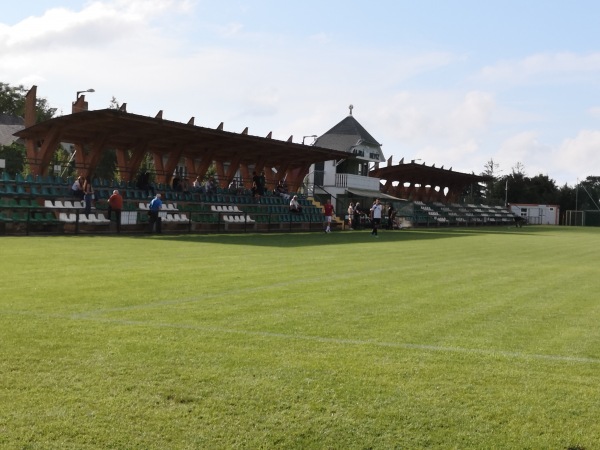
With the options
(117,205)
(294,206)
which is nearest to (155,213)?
(117,205)

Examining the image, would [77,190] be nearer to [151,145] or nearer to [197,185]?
[151,145]

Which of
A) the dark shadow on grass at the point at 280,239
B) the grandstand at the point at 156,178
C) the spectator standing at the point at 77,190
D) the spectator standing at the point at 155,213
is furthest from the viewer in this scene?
the spectator standing at the point at 77,190

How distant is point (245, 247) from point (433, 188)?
58.0m

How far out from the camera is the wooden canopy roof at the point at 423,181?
65.8 metres

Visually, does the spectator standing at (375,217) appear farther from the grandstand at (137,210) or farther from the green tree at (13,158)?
the green tree at (13,158)

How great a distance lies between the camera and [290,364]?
595 cm

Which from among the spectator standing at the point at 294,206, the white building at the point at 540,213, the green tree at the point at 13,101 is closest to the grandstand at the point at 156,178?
the spectator standing at the point at 294,206

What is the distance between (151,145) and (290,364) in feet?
104

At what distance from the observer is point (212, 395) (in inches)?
197

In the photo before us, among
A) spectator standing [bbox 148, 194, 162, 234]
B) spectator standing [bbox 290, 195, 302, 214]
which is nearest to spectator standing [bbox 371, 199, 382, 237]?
spectator standing [bbox 290, 195, 302, 214]

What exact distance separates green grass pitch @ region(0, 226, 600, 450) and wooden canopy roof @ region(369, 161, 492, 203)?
5388 centimetres

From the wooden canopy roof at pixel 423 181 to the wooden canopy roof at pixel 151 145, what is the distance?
20.6 metres

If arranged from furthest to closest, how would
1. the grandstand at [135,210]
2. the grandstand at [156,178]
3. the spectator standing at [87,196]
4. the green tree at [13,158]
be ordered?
the green tree at [13,158] < the spectator standing at [87,196] < the grandstand at [156,178] < the grandstand at [135,210]

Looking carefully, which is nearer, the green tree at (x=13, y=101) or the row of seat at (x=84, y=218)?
the row of seat at (x=84, y=218)
